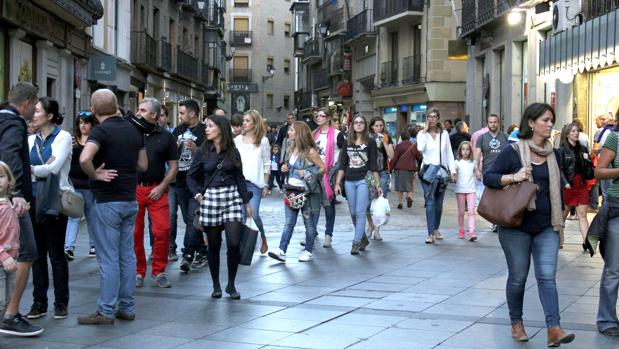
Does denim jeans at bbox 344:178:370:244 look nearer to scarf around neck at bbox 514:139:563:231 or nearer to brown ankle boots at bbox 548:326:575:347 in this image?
scarf around neck at bbox 514:139:563:231

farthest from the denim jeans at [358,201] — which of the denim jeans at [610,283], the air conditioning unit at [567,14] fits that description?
the air conditioning unit at [567,14]

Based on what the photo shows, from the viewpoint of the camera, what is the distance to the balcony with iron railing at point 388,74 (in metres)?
42.6

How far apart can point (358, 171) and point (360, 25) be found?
3573 cm

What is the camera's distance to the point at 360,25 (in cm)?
4728

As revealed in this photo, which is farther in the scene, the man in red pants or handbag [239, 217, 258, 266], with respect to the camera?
the man in red pants

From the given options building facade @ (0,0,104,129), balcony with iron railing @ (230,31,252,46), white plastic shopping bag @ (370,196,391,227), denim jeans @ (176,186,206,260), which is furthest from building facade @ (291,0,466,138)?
balcony with iron railing @ (230,31,252,46)

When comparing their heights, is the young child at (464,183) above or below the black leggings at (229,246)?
above

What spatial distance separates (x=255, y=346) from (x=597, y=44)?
14.3 metres

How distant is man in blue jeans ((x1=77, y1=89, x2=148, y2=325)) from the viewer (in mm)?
7613

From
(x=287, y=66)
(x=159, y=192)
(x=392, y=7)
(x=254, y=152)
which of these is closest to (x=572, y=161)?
(x=159, y=192)

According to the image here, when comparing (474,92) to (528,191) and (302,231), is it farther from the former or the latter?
(528,191)

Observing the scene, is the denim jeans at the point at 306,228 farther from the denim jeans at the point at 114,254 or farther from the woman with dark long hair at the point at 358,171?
the denim jeans at the point at 114,254

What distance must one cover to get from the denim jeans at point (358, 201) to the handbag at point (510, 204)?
17.5 feet

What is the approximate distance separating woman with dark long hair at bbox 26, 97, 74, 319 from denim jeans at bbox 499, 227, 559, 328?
349cm
